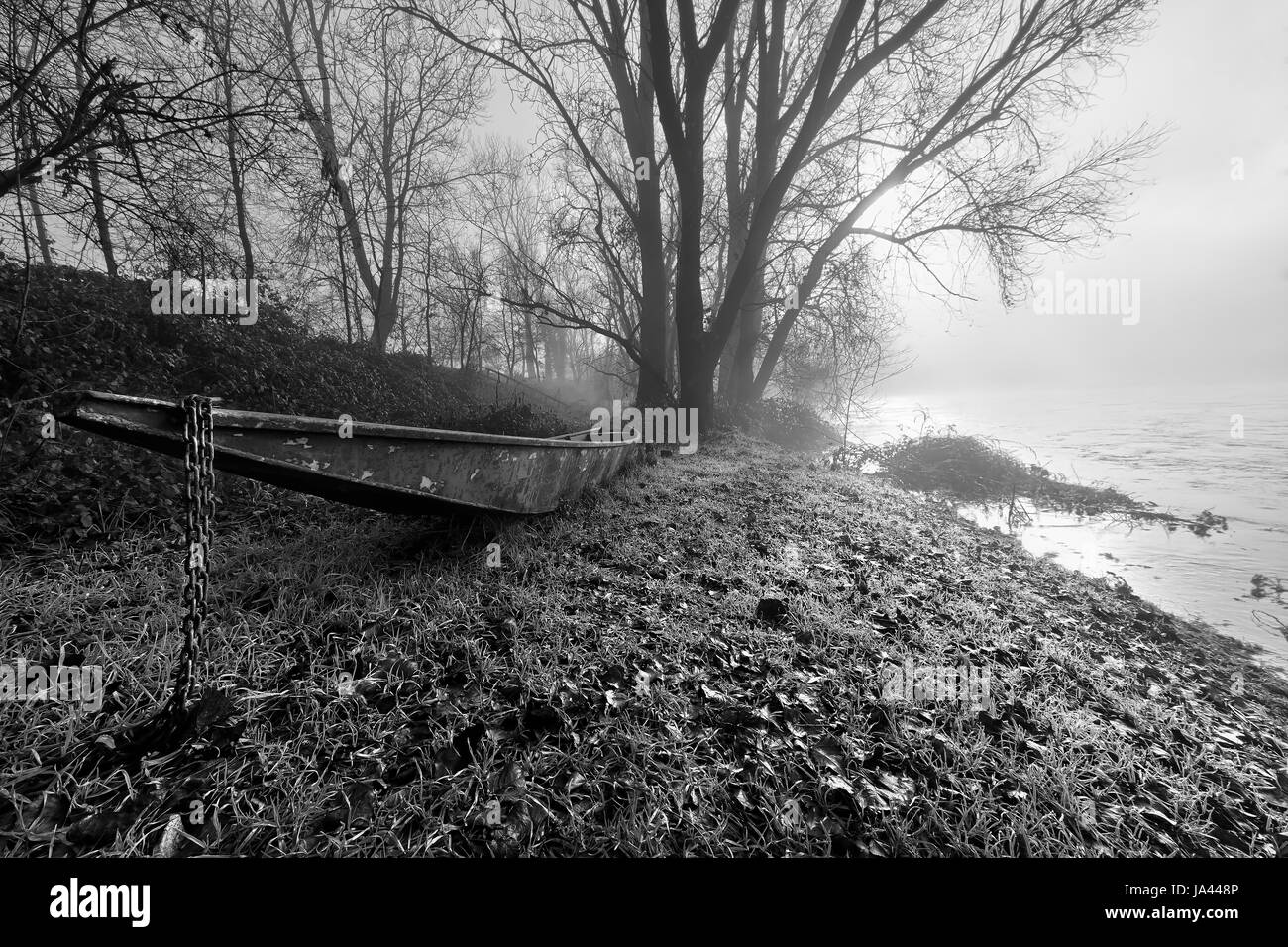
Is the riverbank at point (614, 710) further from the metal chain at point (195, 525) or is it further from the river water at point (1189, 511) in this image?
the river water at point (1189, 511)

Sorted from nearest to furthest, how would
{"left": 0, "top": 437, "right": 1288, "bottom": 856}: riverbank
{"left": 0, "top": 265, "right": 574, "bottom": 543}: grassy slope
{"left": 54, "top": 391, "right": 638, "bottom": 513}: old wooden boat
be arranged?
1. {"left": 0, "top": 437, "right": 1288, "bottom": 856}: riverbank
2. {"left": 54, "top": 391, "right": 638, "bottom": 513}: old wooden boat
3. {"left": 0, "top": 265, "right": 574, "bottom": 543}: grassy slope

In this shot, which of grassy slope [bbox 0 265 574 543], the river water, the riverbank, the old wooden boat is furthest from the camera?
the river water

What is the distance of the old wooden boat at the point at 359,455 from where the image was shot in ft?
5.32

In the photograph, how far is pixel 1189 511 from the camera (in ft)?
23.1

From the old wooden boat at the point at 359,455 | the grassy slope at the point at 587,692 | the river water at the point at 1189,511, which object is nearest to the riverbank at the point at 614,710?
the grassy slope at the point at 587,692

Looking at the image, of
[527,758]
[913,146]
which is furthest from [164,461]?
[913,146]

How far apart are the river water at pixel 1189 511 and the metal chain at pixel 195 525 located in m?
6.31

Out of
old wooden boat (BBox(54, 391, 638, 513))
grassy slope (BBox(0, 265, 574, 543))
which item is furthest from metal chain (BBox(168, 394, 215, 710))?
grassy slope (BBox(0, 265, 574, 543))

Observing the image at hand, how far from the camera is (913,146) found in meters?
9.65

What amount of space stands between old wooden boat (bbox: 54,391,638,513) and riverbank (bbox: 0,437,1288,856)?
531 mm

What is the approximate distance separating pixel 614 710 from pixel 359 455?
1.77m

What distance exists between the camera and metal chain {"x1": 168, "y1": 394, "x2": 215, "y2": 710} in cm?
161

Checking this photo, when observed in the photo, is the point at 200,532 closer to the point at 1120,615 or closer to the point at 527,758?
the point at 527,758

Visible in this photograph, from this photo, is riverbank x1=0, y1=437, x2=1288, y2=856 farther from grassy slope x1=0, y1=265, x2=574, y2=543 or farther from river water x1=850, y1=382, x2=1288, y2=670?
river water x1=850, y1=382, x2=1288, y2=670
